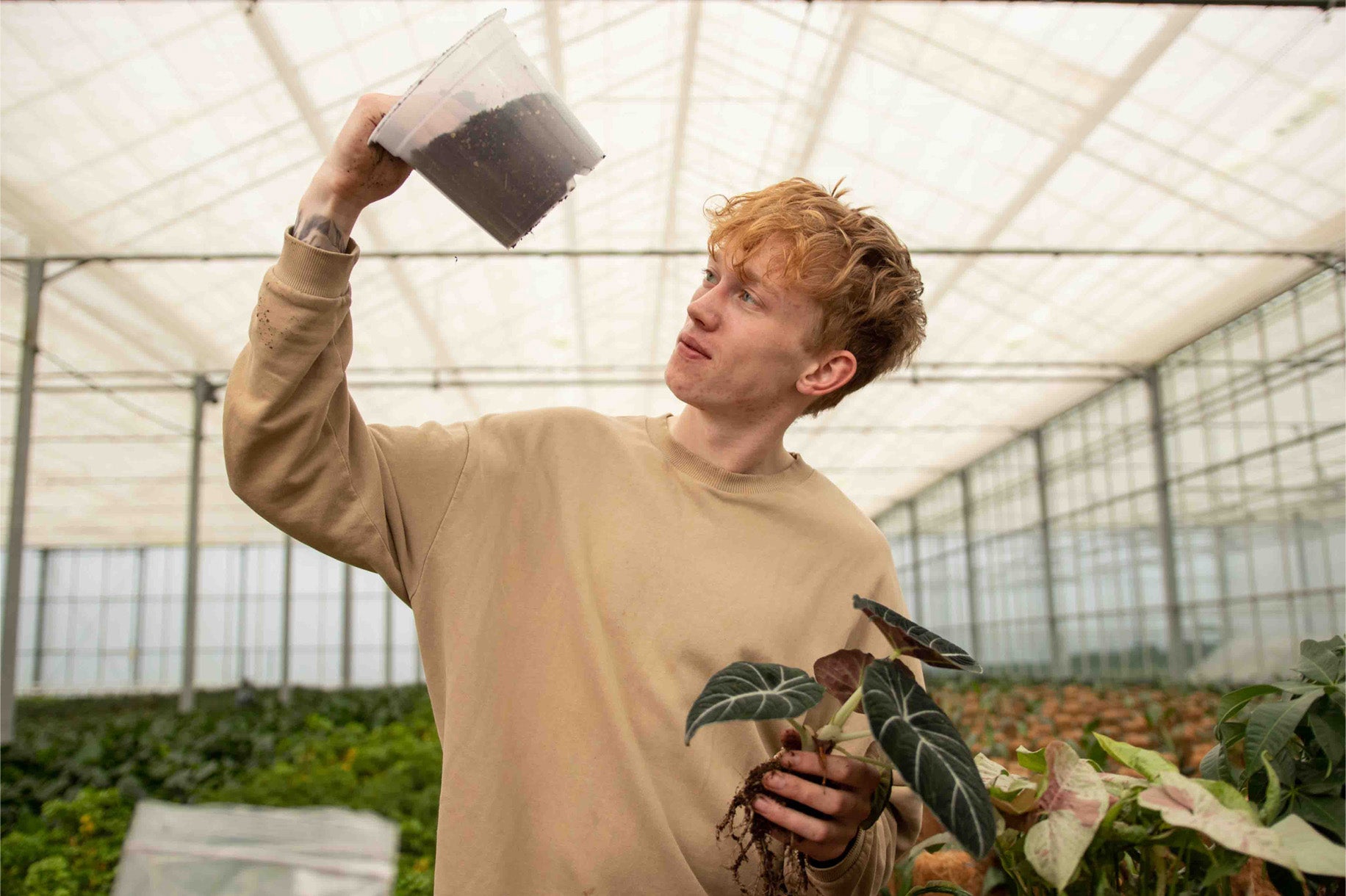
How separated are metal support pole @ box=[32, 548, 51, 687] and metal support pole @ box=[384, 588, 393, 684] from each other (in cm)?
1113

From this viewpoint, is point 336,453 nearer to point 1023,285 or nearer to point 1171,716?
point 1171,716

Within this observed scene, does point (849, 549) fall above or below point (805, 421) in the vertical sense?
below

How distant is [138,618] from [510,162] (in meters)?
36.8

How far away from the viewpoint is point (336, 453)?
51.4 inches

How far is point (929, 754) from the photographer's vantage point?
0.96m

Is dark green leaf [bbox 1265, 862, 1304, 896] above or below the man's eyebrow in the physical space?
below

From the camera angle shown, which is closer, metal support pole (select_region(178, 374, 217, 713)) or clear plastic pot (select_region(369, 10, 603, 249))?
clear plastic pot (select_region(369, 10, 603, 249))

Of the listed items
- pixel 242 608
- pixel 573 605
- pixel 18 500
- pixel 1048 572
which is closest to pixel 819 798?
pixel 573 605

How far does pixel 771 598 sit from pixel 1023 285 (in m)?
13.3

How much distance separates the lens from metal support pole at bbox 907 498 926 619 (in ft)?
105

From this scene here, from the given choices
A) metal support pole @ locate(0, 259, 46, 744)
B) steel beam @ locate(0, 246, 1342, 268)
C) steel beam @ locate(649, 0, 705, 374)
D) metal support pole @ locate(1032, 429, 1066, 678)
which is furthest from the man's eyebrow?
metal support pole @ locate(1032, 429, 1066, 678)

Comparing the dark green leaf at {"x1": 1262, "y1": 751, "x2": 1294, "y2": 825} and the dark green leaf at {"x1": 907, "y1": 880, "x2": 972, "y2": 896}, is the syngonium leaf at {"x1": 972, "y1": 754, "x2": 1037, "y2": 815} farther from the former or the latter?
the dark green leaf at {"x1": 1262, "y1": 751, "x2": 1294, "y2": 825}

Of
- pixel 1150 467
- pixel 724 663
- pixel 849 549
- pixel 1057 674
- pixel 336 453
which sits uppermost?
pixel 1150 467

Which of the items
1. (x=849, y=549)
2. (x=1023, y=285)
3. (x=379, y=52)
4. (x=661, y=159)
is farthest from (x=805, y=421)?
(x=849, y=549)
